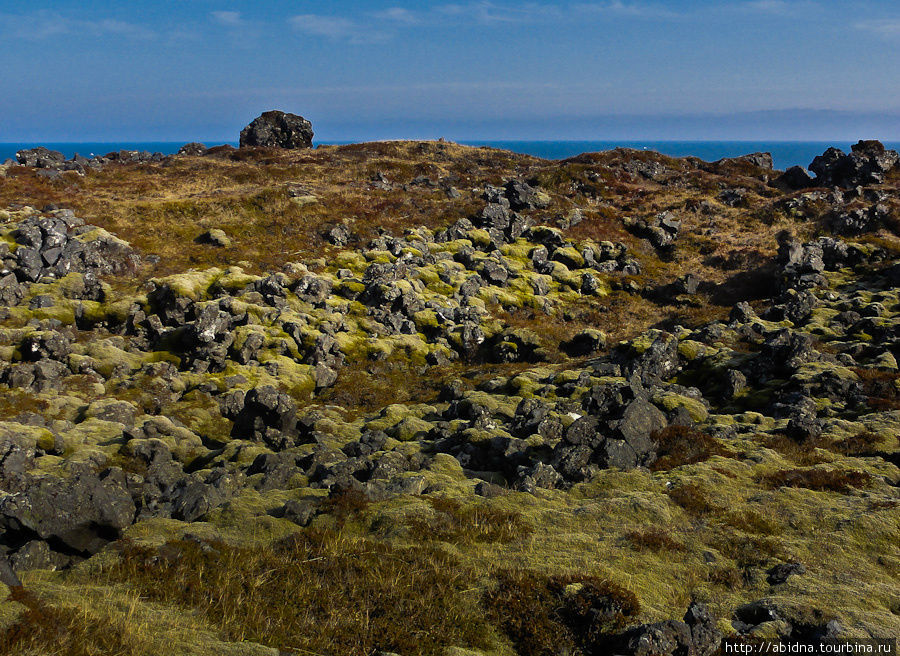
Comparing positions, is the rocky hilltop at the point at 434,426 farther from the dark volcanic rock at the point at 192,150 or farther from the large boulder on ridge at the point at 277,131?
the large boulder on ridge at the point at 277,131

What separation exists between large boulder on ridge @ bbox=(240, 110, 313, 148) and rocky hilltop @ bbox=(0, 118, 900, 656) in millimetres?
49231

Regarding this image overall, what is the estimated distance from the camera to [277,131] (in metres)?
113

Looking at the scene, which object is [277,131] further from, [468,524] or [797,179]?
[468,524]

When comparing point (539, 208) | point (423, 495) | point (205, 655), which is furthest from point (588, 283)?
point (205, 655)

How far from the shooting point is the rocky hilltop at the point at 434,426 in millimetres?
11180

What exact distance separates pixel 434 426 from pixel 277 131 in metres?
105

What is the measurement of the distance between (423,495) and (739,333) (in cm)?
2911

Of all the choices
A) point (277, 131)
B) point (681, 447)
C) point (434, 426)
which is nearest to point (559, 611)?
point (681, 447)

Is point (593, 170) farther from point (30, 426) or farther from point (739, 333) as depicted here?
point (30, 426)

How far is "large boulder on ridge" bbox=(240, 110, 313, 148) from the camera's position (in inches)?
4417

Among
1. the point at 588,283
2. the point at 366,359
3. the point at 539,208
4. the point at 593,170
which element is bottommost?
the point at 366,359

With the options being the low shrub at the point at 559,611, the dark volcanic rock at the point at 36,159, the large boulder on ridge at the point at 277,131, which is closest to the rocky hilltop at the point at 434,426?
the low shrub at the point at 559,611

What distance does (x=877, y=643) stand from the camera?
32.7 ft

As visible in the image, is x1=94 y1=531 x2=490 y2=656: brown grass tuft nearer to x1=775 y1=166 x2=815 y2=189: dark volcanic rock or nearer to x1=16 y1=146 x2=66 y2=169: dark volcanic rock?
x1=16 y1=146 x2=66 y2=169: dark volcanic rock
